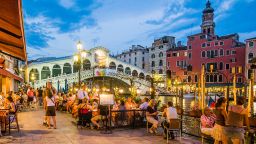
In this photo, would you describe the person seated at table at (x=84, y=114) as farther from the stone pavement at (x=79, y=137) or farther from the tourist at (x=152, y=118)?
the tourist at (x=152, y=118)

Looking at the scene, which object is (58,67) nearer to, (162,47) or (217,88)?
(162,47)

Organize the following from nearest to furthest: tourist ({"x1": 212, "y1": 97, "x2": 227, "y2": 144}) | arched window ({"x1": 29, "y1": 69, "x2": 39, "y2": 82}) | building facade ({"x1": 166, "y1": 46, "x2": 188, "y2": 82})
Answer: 1. tourist ({"x1": 212, "y1": 97, "x2": 227, "y2": 144})
2. arched window ({"x1": 29, "y1": 69, "x2": 39, "y2": 82})
3. building facade ({"x1": 166, "y1": 46, "x2": 188, "y2": 82})

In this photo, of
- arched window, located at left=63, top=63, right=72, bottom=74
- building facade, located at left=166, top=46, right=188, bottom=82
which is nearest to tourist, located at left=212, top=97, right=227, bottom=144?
arched window, located at left=63, top=63, right=72, bottom=74

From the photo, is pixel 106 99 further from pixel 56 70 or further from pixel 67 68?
pixel 67 68

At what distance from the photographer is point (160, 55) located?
2564 inches

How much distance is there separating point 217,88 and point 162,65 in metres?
16.5

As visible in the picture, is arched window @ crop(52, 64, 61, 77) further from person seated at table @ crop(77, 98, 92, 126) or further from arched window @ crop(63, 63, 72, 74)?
person seated at table @ crop(77, 98, 92, 126)

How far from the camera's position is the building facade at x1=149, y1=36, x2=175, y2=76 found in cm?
6412

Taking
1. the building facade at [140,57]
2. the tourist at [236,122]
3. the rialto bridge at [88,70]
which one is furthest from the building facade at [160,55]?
the tourist at [236,122]

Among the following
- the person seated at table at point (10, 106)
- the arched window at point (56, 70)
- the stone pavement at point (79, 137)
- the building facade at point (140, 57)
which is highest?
the building facade at point (140, 57)

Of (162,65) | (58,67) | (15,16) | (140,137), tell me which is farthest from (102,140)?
(162,65)

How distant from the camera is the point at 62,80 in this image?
132 feet

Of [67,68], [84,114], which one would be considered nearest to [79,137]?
[84,114]

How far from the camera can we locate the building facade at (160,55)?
64125 mm
